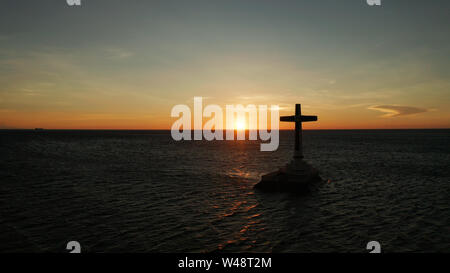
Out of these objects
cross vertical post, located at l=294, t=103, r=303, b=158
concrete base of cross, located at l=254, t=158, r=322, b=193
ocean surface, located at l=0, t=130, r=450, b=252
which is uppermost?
cross vertical post, located at l=294, t=103, r=303, b=158

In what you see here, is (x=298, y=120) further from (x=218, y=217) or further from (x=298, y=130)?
(x=218, y=217)

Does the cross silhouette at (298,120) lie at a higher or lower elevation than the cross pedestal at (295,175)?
higher

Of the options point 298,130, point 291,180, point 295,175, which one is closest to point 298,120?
point 298,130

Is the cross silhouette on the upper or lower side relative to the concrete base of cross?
upper

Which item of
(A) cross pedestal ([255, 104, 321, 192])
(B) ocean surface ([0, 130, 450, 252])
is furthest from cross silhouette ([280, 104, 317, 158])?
(B) ocean surface ([0, 130, 450, 252])

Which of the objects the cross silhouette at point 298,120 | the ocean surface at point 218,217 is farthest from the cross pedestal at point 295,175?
the ocean surface at point 218,217

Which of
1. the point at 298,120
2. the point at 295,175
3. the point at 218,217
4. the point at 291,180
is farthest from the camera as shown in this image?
the point at 295,175

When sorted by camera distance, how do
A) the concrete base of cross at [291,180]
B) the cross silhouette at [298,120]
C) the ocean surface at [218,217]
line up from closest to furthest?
1. the ocean surface at [218,217]
2. the concrete base of cross at [291,180]
3. the cross silhouette at [298,120]

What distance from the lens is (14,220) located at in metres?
12.4

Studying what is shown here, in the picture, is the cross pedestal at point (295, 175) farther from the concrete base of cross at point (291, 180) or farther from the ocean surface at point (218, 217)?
the ocean surface at point (218, 217)

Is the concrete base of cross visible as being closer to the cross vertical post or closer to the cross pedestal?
the cross pedestal
